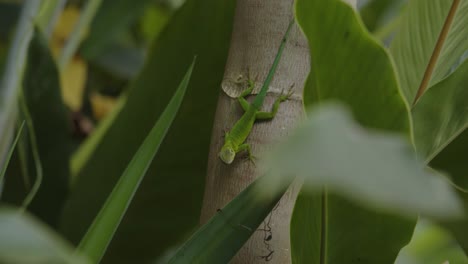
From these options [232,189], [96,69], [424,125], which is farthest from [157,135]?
[96,69]

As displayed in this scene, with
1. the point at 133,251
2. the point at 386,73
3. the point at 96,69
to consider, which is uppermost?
the point at 96,69

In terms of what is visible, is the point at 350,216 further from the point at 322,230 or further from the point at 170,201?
the point at 170,201

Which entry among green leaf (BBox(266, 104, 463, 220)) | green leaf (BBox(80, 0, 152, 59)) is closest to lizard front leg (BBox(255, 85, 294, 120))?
green leaf (BBox(266, 104, 463, 220))

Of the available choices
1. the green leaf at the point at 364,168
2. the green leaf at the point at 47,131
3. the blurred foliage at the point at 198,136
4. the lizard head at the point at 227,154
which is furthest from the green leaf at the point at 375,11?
the green leaf at the point at 364,168

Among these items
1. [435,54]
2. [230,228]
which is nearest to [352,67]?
[230,228]

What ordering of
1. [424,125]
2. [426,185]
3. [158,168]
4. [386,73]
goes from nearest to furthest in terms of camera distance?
[426,185], [386,73], [424,125], [158,168]

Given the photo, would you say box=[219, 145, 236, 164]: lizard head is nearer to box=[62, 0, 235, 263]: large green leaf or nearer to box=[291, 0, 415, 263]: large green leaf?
box=[291, 0, 415, 263]: large green leaf
